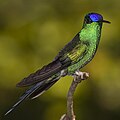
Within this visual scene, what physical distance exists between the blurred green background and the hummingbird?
338 cm

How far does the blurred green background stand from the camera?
639 centimetres

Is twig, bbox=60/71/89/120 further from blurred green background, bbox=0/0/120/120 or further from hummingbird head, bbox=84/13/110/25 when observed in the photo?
blurred green background, bbox=0/0/120/120

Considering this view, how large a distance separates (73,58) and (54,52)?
3415mm

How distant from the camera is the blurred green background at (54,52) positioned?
639cm

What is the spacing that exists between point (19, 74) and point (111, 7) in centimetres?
127

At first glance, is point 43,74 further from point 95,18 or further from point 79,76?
point 95,18

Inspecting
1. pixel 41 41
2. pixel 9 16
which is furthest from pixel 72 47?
pixel 9 16

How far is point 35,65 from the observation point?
6.40m

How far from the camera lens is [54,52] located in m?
6.28

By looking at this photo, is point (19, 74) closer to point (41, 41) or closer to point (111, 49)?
point (41, 41)

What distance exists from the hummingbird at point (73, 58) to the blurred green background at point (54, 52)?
3.38 m

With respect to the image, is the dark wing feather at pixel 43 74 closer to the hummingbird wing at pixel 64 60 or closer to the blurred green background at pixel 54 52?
the hummingbird wing at pixel 64 60

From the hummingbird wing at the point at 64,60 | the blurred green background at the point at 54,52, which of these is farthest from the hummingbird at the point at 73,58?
the blurred green background at the point at 54,52

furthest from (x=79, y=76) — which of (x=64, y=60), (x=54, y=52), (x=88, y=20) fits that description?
(x=54, y=52)
